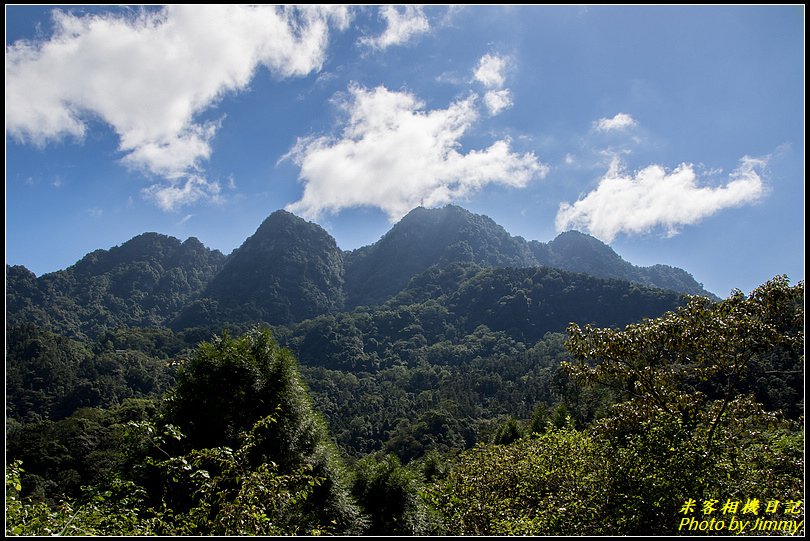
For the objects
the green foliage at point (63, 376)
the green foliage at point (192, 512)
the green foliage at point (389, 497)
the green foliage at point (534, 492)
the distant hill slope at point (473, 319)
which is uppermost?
the distant hill slope at point (473, 319)

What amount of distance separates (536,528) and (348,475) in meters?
8.04

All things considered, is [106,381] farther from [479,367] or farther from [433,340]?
[433,340]

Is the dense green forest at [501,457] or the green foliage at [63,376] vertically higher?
the green foliage at [63,376]

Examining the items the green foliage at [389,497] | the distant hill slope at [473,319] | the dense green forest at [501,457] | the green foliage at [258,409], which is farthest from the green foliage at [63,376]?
the dense green forest at [501,457]

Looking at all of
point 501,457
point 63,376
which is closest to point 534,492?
point 501,457

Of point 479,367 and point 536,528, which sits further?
point 479,367

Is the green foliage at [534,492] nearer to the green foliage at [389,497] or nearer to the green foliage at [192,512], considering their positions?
the green foliage at [389,497]

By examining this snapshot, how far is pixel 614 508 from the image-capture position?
24.2ft

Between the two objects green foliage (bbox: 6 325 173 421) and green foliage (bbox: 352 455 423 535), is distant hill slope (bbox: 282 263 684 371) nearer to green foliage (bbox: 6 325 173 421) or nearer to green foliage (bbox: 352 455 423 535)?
green foliage (bbox: 6 325 173 421)

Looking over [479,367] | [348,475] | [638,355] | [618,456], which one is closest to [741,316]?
[638,355]

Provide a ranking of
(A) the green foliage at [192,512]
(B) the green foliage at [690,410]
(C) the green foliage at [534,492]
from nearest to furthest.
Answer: (A) the green foliage at [192,512]
(B) the green foliage at [690,410]
(C) the green foliage at [534,492]

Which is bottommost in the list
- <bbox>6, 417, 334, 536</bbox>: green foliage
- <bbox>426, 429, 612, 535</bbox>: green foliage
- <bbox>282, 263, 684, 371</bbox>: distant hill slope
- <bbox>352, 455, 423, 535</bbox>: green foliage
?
<bbox>352, 455, 423, 535</bbox>: green foliage

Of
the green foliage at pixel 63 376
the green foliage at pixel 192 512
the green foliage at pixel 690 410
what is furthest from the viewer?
the green foliage at pixel 63 376

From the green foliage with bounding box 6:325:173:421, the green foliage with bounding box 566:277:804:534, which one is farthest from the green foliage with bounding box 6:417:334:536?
the green foliage with bounding box 6:325:173:421
